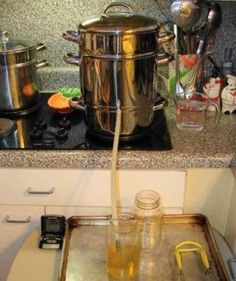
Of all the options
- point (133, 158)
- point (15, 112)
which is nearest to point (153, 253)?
point (133, 158)

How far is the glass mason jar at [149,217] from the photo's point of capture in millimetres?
984

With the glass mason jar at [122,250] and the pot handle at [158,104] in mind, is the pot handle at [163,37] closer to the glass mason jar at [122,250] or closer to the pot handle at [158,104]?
the pot handle at [158,104]

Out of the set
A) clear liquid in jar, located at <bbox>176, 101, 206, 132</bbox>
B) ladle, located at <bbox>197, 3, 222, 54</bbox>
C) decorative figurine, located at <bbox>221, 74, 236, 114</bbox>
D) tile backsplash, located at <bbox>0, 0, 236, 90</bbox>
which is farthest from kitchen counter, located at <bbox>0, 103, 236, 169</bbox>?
tile backsplash, located at <bbox>0, 0, 236, 90</bbox>

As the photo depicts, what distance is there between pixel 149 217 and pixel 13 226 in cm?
43

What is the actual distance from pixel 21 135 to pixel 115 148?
13.7 inches

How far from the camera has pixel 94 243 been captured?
974 mm

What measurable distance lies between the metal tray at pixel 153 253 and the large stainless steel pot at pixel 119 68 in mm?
264

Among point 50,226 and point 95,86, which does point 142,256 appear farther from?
point 95,86

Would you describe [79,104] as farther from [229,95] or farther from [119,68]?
[229,95]

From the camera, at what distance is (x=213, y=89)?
1.29 meters

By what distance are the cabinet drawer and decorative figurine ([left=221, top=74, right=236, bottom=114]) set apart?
36cm

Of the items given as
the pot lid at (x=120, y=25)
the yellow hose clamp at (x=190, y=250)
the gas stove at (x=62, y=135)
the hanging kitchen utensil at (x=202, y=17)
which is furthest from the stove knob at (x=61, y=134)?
the hanging kitchen utensil at (x=202, y=17)

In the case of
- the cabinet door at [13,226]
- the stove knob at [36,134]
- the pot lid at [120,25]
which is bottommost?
the cabinet door at [13,226]

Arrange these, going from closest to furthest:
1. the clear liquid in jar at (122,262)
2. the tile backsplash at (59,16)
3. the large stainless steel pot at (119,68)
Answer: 1. the clear liquid in jar at (122,262)
2. the large stainless steel pot at (119,68)
3. the tile backsplash at (59,16)
